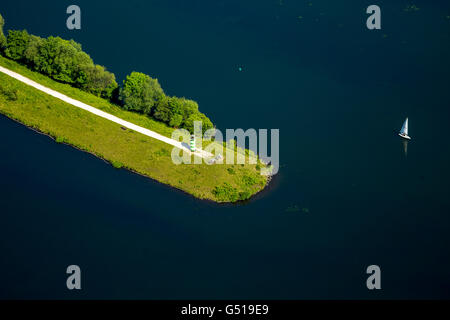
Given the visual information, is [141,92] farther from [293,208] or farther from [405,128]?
[405,128]

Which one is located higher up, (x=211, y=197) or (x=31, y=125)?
(x=31, y=125)

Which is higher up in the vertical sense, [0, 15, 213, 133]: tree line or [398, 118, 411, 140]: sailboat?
[0, 15, 213, 133]: tree line

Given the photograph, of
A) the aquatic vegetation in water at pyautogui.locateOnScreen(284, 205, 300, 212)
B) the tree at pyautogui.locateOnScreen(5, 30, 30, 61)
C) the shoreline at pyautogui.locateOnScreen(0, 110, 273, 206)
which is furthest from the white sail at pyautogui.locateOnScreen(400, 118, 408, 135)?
the tree at pyautogui.locateOnScreen(5, 30, 30, 61)

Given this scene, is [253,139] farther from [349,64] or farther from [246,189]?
→ [349,64]

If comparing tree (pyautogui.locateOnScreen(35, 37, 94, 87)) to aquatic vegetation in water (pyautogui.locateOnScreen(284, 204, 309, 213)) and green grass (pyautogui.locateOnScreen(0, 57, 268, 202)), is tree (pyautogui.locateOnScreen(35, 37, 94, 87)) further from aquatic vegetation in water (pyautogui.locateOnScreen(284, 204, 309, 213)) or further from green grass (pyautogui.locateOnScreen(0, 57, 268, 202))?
aquatic vegetation in water (pyautogui.locateOnScreen(284, 204, 309, 213))

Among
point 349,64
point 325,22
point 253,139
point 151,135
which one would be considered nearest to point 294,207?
point 253,139

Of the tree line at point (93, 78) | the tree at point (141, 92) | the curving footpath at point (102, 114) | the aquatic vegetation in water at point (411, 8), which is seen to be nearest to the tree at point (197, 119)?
the tree line at point (93, 78)

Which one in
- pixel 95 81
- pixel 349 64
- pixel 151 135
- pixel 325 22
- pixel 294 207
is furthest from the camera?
pixel 325 22

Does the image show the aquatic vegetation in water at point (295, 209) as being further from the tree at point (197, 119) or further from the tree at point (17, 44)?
the tree at point (17, 44)
